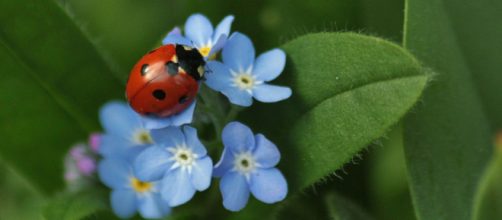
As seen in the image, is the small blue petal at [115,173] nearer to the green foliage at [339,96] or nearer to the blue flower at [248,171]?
the blue flower at [248,171]

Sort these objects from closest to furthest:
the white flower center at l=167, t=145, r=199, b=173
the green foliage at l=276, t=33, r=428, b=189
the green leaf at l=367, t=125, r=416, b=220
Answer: the green foliage at l=276, t=33, r=428, b=189 → the white flower center at l=167, t=145, r=199, b=173 → the green leaf at l=367, t=125, r=416, b=220

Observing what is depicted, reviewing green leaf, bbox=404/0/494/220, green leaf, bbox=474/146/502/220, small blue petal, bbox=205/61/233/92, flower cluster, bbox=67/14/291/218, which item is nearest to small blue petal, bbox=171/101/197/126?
flower cluster, bbox=67/14/291/218

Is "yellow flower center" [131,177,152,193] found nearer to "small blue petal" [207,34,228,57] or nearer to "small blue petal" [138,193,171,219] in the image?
"small blue petal" [138,193,171,219]

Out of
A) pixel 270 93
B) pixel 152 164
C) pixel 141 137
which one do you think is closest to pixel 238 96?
pixel 270 93

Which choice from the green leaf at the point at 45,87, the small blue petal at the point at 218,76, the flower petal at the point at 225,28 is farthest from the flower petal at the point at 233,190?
the green leaf at the point at 45,87

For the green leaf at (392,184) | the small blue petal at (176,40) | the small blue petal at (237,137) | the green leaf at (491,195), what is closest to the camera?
the green leaf at (491,195)

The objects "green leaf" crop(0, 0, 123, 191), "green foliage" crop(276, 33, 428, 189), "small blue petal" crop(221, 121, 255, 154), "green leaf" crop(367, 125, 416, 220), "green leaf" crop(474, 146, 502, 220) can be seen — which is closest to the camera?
"green leaf" crop(474, 146, 502, 220)
